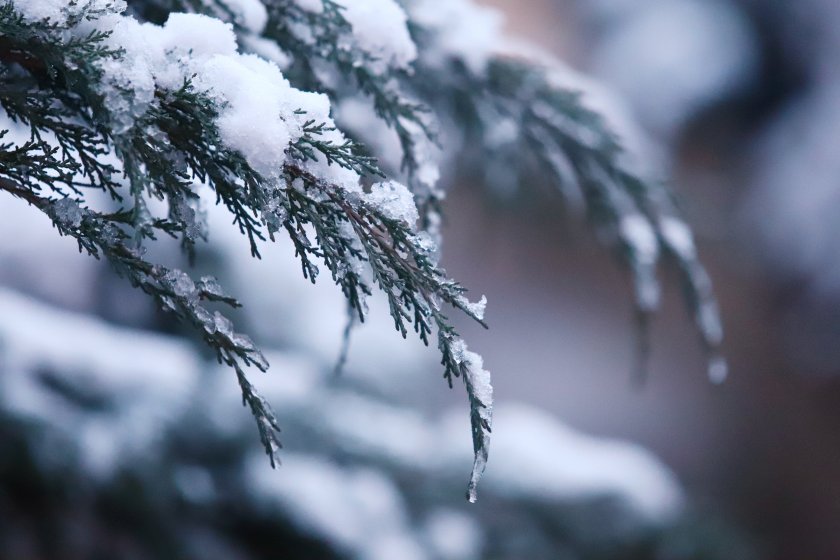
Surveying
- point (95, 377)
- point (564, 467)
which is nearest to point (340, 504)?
point (95, 377)

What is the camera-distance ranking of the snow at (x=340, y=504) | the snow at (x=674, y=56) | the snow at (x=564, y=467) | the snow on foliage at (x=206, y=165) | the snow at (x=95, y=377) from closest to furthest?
1. the snow on foliage at (x=206, y=165)
2. the snow at (x=95, y=377)
3. the snow at (x=340, y=504)
4. the snow at (x=564, y=467)
5. the snow at (x=674, y=56)

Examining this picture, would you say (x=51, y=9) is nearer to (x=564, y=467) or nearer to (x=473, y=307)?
(x=473, y=307)

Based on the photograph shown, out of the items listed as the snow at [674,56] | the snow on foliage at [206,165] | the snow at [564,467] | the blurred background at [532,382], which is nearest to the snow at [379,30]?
the snow on foliage at [206,165]

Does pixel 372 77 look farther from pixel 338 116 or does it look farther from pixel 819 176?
pixel 819 176

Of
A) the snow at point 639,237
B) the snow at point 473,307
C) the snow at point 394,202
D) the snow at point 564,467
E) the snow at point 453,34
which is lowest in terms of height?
the snow at point 473,307

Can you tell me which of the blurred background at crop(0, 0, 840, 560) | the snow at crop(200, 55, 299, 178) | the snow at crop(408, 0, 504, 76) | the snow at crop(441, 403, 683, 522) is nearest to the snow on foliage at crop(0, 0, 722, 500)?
the snow at crop(200, 55, 299, 178)

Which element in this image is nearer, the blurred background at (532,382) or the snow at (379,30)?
the snow at (379,30)

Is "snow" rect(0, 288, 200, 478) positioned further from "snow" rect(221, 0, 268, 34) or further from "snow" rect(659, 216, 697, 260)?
"snow" rect(659, 216, 697, 260)

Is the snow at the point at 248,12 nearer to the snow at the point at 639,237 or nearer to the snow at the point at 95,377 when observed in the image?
the snow at the point at 639,237
